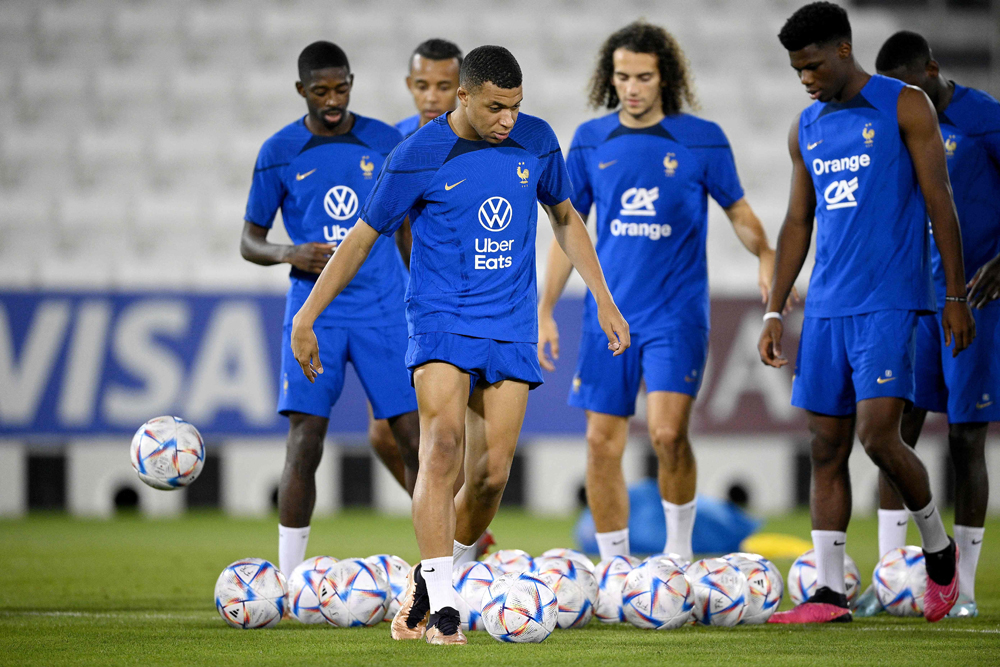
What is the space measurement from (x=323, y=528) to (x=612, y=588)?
5886 mm

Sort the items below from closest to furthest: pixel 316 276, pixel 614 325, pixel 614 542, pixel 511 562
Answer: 1. pixel 614 325
2. pixel 511 562
3. pixel 316 276
4. pixel 614 542

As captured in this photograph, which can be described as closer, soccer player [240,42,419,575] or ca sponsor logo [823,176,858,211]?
ca sponsor logo [823,176,858,211]

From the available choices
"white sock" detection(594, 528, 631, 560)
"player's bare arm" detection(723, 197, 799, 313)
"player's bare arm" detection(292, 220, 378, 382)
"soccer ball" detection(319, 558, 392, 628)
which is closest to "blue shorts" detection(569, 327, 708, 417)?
"player's bare arm" detection(723, 197, 799, 313)

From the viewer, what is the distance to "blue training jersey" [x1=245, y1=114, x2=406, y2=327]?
5930 mm

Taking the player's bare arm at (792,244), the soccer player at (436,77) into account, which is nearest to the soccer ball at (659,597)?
the player's bare arm at (792,244)

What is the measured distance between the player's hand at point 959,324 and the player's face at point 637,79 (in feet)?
6.52

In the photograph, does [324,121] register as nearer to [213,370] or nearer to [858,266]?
[858,266]

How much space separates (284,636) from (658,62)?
3.47 meters

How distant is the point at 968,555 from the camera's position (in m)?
5.75

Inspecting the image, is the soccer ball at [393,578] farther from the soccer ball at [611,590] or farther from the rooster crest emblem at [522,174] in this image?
the rooster crest emblem at [522,174]

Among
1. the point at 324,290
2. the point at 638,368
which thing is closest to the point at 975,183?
the point at 638,368

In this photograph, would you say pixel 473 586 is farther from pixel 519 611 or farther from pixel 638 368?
pixel 638 368

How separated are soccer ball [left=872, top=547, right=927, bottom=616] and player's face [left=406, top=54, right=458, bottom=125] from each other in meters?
3.29

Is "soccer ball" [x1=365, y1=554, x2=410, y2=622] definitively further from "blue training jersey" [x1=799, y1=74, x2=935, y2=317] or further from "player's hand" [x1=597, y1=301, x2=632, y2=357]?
"blue training jersey" [x1=799, y1=74, x2=935, y2=317]
